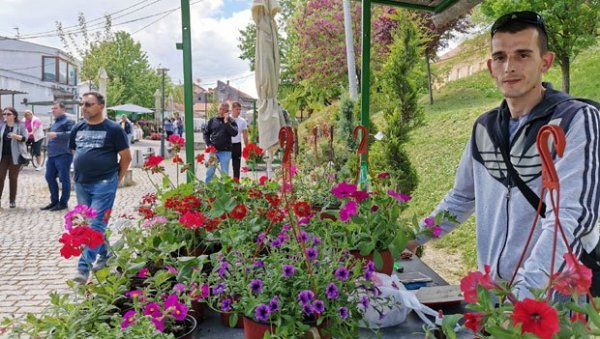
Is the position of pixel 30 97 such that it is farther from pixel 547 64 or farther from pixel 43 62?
pixel 547 64

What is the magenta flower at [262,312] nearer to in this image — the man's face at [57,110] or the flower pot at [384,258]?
the flower pot at [384,258]

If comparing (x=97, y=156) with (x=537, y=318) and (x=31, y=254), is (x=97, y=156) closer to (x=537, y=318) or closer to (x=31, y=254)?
(x=31, y=254)

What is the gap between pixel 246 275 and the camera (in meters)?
1.49

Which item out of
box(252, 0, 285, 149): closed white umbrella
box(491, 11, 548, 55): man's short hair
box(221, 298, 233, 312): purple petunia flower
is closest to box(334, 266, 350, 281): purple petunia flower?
box(221, 298, 233, 312): purple petunia flower

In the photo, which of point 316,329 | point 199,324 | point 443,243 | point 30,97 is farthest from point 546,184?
point 30,97

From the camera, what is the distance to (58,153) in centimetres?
781

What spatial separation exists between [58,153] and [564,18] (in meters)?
9.54

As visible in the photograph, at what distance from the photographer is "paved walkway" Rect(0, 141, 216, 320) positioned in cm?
444

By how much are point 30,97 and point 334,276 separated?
38.1 metres

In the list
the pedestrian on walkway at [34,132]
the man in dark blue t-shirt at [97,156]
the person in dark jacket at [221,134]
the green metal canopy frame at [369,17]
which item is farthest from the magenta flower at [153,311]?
the pedestrian on walkway at [34,132]

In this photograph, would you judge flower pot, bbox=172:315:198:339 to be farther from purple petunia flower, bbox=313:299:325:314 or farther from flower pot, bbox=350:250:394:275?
flower pot, bbox=350:250:394:275

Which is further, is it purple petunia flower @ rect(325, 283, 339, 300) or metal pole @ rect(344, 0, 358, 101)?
metal pole @ rect(344, 0, 358, 101)

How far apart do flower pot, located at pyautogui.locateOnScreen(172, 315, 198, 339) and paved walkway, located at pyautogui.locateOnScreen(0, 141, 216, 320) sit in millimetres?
1067

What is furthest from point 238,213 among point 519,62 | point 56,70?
point 56,70
